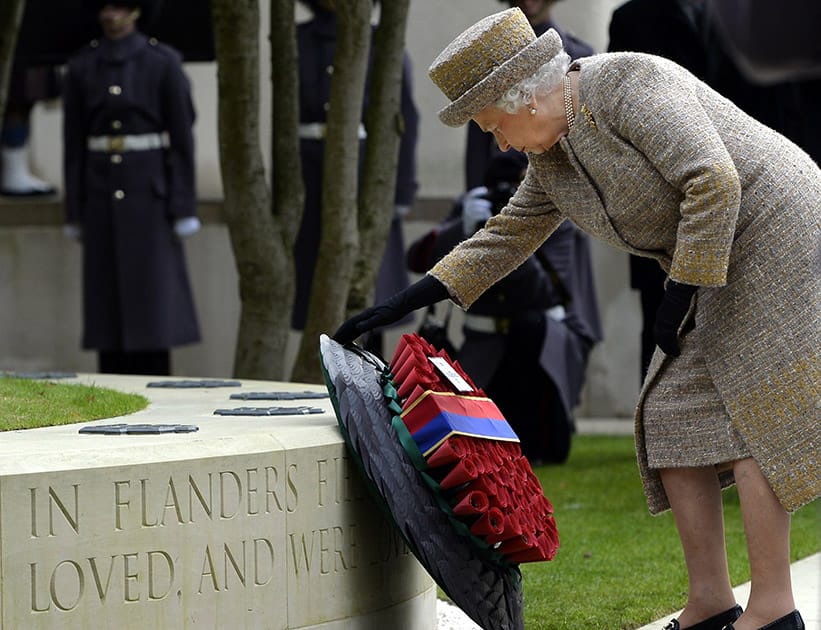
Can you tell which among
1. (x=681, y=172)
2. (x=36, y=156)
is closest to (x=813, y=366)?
(x=681, y=172)

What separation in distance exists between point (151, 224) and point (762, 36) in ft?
22.6

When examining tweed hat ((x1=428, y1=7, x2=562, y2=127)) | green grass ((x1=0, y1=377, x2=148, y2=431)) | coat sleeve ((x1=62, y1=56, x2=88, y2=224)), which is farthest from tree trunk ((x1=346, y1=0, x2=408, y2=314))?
tweed hat ((x1=428, y1=7, x2=562, y2=127))

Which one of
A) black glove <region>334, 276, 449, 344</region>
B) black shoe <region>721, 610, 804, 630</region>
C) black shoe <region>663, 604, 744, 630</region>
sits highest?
black glove <region>334, 276, 449, 344</region>

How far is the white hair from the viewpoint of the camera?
3.08 metres

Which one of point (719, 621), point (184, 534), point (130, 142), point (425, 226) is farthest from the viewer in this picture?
point (425, 226)

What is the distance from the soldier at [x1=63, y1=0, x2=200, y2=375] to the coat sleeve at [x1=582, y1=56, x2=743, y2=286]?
4936 mm

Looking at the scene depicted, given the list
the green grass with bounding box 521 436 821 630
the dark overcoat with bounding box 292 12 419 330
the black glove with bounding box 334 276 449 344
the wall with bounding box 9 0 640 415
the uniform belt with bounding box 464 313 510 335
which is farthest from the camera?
the wall with bounding box 9 0 640 415

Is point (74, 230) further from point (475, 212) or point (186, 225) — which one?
point (475, 212)

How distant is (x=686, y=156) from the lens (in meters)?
2.90

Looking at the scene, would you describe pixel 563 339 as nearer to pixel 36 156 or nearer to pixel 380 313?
pixel 380 313

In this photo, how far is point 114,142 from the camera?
7.64 m

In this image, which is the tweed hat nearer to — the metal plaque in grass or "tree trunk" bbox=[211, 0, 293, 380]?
the metal plaque in grass

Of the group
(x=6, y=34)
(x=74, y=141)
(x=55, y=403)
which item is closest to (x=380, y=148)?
(x=6, y=34)

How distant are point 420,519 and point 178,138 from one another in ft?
16.2
